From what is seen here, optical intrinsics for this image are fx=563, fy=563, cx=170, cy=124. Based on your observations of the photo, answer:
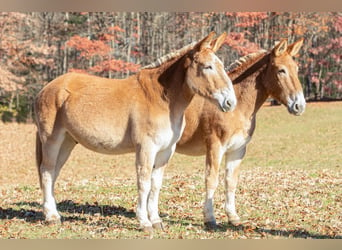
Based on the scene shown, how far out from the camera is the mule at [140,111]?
534 cm

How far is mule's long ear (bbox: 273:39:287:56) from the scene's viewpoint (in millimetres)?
5672

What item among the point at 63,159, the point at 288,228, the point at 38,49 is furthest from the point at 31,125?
the point at 288,228

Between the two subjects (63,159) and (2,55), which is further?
(2,55)

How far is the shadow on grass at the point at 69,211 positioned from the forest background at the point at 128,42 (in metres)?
11.5

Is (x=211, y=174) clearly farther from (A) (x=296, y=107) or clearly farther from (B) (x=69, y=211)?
(B) (x=69, y=211)

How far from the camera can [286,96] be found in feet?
18.7

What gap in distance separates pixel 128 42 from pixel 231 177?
46.6ft

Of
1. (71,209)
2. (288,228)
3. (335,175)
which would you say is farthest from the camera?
(335,175)

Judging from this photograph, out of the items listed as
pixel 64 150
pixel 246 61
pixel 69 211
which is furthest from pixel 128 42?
pixel 246 61

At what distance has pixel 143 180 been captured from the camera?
541cm

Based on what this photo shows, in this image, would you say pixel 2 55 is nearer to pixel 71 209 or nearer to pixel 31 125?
pixel 31 125

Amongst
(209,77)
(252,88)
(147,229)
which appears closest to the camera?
(209,77)

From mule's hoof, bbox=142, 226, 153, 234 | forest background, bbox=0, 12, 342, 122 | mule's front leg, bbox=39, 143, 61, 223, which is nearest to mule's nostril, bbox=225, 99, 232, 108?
mule's hoof, bbox=142, 226, 153, 234

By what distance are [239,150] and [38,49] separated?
14502 millimetres
